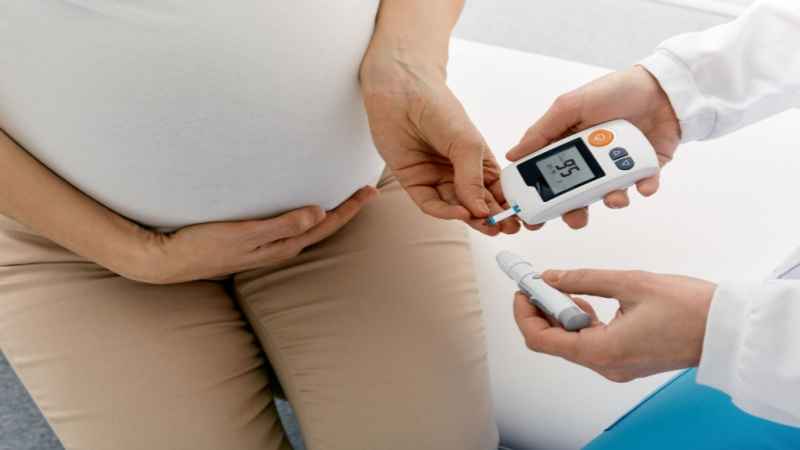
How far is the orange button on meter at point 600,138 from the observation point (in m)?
0.81

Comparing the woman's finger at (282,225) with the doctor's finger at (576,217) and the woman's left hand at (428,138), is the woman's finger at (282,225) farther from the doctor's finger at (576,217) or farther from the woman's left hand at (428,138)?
the doctor's finger at (576,217)

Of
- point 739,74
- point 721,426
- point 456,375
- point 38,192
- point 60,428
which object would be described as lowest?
point 721,426

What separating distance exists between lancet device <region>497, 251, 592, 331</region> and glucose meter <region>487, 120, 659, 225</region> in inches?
2.2

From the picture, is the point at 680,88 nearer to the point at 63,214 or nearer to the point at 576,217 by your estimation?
the point at 576,217

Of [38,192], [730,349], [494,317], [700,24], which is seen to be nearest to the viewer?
[730,349]

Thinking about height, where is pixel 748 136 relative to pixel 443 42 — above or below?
below

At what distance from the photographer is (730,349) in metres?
0.65

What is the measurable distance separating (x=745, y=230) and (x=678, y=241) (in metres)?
0.09

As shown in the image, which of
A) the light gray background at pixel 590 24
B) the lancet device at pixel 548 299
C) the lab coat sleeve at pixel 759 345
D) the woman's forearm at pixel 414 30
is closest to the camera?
the lab coat sleeve at pixel 759 345

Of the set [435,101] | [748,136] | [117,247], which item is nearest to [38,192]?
[117,247]

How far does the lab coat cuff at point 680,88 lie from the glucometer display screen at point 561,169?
15cm

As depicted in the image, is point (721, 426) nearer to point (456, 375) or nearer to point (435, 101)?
point (456, 375)

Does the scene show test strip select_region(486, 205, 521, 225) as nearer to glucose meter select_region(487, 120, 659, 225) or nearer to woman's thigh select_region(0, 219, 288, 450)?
glucose meter select_region(487, 120, 659, 225)

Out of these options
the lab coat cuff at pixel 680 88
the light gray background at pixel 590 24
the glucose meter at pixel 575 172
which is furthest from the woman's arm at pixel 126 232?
the light gray background at pixel 590 24
